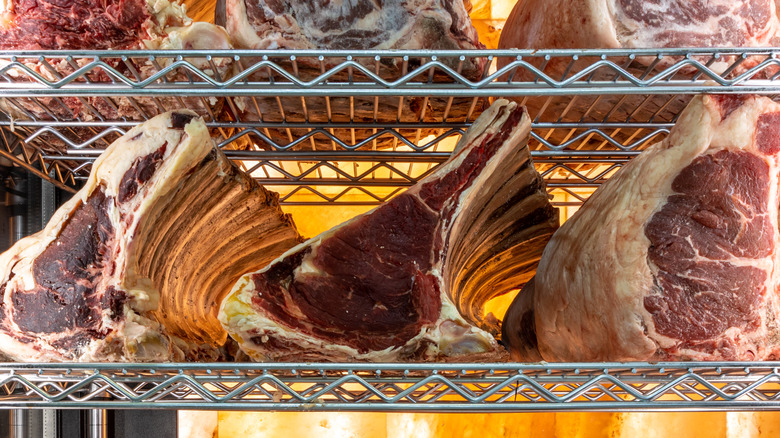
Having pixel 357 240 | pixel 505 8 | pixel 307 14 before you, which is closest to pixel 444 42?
pixel 307 14

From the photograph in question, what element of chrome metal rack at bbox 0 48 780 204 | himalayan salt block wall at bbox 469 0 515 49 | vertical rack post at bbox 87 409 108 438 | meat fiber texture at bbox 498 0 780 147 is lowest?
vertical rack post at bbox 87 409 108 438

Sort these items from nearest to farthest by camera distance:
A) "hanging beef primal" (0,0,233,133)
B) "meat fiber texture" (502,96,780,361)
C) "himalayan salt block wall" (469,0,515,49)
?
"meat fiber texture" (502,96,780,361) < "hanging beef primal" (0,0,233,133) < "himalayan salt block wall" (469,0,515,49)

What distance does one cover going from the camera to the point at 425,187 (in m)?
0.80

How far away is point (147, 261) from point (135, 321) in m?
0.11

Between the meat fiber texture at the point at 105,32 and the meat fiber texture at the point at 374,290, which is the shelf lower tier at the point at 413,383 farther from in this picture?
the meat fiber texture at the point at 105,32

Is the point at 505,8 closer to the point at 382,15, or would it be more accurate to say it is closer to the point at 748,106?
the point at 382,15

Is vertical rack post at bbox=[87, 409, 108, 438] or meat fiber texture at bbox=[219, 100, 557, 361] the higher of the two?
meat fiber texture at bbox=[219, 100, 557, 361]

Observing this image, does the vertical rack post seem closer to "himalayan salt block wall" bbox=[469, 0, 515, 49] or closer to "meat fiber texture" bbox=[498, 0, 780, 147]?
"meat fiber texture" bbox=[498, 0, 780, 147]

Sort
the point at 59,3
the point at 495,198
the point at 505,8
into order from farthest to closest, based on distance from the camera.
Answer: the point at 505,8 < the point at 495,198 < the point at 59,3

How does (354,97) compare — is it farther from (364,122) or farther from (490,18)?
(490,18)

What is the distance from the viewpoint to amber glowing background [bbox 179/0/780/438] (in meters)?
1.69

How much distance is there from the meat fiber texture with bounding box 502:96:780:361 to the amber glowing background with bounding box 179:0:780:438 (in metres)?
0.96

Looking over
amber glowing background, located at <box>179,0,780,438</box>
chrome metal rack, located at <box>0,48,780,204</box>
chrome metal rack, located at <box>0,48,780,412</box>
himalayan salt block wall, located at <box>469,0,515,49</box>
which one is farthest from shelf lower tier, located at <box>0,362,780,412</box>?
himalayan salt block wall, located at <box>469,0,515,49</box>

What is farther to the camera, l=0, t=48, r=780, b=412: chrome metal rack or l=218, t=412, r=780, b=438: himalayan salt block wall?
l=218, t=412, r=780, b=438: himalayan salt block wall
